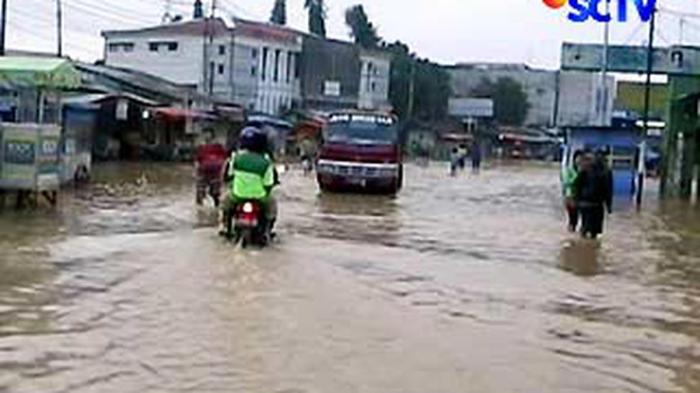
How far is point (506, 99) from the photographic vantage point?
11206 cm

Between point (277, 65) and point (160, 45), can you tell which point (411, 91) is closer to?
point (277, 65)

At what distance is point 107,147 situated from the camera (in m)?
50.5

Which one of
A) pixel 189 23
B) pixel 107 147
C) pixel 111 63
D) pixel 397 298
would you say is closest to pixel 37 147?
pixel 397 298

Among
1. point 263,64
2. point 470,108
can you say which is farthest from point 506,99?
point 263,64

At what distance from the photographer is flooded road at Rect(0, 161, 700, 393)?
8.59 m

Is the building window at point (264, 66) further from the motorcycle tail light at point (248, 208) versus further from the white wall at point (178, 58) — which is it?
the motorcycle tail light at point (248, 208)

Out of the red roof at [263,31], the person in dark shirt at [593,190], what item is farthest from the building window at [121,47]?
the person in dark shirt at [593,190]

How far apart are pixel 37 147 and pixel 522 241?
8207 millimetres

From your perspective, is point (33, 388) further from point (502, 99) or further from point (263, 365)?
point (502, 99)

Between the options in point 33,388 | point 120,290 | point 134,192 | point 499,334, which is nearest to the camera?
point 33,388

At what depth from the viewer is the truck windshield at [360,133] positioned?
3259 cm

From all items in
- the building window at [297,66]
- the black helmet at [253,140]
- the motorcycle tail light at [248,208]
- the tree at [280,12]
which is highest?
the tree at [280,12]

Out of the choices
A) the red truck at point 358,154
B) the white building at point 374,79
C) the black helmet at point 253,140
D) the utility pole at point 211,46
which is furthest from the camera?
the white building at point 374,79

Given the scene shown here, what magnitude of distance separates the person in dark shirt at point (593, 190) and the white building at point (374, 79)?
218ft
